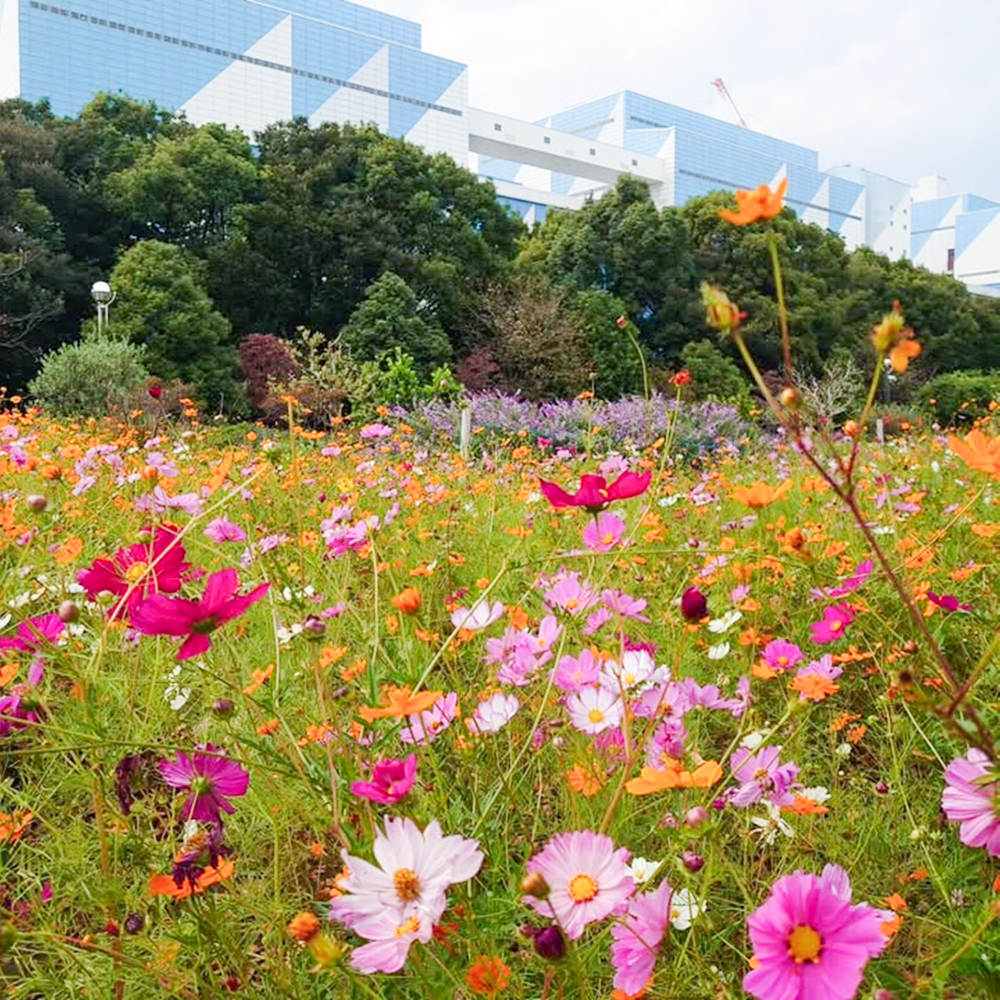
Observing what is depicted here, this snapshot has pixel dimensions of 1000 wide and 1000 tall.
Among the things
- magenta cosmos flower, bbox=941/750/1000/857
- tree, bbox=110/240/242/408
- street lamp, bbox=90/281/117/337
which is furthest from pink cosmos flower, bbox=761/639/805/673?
tree, bbox=110/240/242/408

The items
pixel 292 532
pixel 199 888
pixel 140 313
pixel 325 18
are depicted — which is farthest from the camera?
pixel 325 18

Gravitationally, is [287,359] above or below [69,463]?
above

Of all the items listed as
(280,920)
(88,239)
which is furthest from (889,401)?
(280,920)

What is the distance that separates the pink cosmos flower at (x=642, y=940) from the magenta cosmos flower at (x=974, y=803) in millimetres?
124

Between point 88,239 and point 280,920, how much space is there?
40.5 ft

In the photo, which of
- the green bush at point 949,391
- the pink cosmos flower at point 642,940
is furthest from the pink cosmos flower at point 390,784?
the green bush at point 949,391

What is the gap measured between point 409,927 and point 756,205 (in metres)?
0.30

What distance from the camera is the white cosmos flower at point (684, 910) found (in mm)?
468

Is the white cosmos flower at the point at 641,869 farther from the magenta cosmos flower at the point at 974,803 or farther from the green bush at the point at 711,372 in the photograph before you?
the green bush at the point at 711,372

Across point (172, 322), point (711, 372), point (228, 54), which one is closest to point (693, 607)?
point (172, 322)

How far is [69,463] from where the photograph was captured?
6.93 ft

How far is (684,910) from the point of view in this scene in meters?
0.49

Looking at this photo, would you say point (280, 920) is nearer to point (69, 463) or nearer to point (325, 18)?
point (69, 463)

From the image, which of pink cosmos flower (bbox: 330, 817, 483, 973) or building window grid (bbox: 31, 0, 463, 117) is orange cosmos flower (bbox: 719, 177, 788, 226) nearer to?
pink cosmos flower (bbox: 330, 817, 483, 973)
